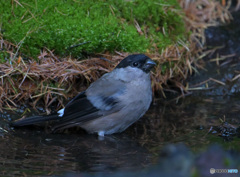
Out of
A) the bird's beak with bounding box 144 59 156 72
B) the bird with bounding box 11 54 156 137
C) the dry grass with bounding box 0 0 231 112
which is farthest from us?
the dry grass with bounding box 0 0 231 112

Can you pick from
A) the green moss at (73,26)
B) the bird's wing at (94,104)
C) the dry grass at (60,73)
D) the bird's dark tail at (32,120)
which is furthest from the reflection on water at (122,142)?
the green moss at (73,26)

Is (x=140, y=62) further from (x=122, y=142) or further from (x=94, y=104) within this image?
(x=122, y=142)

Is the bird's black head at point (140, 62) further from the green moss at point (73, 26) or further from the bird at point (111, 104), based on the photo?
the green moss at point (73, 26)

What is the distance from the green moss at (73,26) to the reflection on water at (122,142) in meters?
1.14

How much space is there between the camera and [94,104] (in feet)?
17.1

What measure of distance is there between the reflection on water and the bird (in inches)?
5.9

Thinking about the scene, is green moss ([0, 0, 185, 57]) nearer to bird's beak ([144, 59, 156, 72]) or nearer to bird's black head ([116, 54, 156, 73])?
bird's black head ([116, 54, 156, 73])

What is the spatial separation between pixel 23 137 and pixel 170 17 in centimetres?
330

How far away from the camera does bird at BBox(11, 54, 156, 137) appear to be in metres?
5.15

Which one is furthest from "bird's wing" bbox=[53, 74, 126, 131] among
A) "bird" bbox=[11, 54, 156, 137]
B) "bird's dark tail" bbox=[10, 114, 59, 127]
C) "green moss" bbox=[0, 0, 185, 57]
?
"green moss" bbox=[0, 0, 185, 57]

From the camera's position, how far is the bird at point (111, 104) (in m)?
5.15

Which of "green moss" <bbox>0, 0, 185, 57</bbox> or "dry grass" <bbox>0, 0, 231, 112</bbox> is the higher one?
"green moss" <bbox>0, 0, 185, 57</bbox>

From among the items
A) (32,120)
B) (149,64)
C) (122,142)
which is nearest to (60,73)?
(32,120)

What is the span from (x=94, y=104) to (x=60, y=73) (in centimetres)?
80
